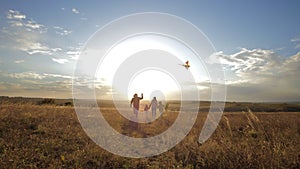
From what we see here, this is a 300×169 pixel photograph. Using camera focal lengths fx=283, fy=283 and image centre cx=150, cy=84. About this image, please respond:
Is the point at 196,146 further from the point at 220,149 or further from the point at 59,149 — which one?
the point at 59,149

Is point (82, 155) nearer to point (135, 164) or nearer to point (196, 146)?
point (135, 164)

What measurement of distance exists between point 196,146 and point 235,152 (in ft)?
5.87

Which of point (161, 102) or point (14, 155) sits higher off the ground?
point (161, 102)

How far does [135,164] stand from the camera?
6.77m

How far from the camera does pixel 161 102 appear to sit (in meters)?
29.2

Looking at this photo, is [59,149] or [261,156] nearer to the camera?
[261,156]

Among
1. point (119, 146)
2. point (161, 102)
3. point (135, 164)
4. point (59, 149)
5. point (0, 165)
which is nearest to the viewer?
point (0, 165)

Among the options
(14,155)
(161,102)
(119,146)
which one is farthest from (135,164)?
(161,102)

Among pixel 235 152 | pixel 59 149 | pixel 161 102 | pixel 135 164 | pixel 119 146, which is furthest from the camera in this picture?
pixel 161 102

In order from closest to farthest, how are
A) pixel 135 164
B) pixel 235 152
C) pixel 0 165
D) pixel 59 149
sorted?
pixel 0 165
pixel 235 152
pixel 135 164
pixel 59 149

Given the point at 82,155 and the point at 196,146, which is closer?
the point at 82,155

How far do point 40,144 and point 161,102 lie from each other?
21506mm

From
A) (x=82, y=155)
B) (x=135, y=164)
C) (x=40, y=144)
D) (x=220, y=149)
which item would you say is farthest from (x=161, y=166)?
(x=40, y=144)

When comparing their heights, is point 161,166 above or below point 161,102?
below
